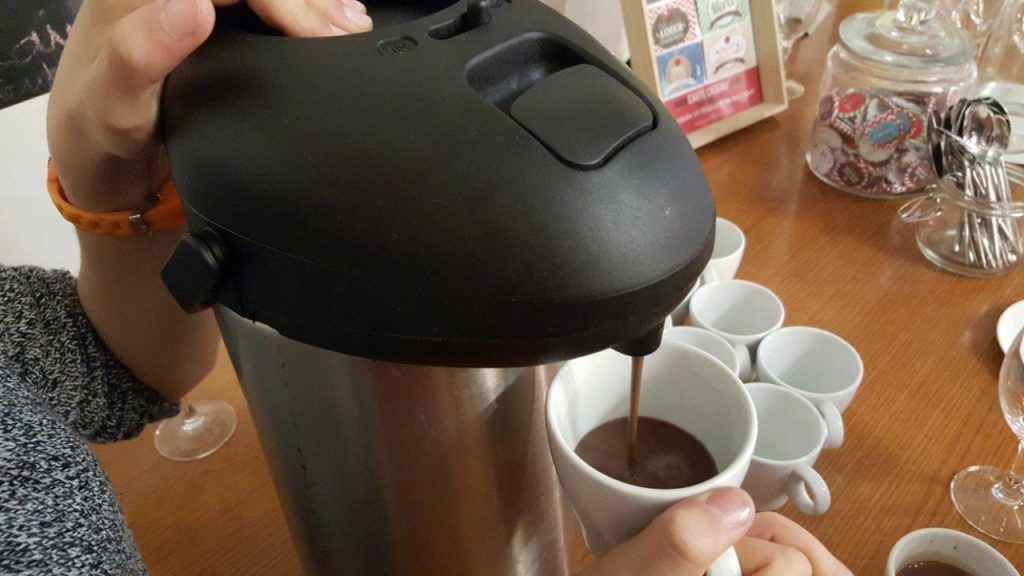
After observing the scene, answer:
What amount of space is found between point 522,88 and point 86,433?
13.9 inches

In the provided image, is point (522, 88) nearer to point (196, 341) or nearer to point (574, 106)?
point (574, 106)

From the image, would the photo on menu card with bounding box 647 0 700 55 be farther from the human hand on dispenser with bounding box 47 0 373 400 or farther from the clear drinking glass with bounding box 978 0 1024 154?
the human hand on dispenser with bounding box 47 0 373 400

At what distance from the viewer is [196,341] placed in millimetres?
539

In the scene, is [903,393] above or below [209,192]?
below

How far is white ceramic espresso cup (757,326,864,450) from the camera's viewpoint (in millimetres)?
590

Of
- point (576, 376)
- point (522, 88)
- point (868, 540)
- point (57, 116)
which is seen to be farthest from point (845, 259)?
point (57, 116)

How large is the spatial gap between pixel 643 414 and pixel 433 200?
0.79 feet

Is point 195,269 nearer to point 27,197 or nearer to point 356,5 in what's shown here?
point 356,5

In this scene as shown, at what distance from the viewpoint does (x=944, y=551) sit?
0.47 metres

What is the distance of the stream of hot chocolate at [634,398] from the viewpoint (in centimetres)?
35

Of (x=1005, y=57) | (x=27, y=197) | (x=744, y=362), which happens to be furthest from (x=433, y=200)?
(x=1005, y=57)

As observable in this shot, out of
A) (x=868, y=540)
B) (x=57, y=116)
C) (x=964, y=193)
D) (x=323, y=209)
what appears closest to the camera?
(x=323, y=209)

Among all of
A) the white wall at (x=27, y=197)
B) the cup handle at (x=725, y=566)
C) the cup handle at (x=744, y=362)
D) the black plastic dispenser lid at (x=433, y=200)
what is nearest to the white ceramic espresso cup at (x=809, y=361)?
the cup handle at (x=744, y=362)

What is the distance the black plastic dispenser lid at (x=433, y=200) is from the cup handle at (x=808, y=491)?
0.24 metres
